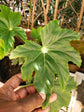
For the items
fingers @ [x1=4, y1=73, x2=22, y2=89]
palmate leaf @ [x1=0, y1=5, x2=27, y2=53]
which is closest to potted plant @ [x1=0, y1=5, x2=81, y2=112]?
palmate leaf @ [x1=0, y1=5, x2=27, y2=53]

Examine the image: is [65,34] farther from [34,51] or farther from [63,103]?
[63,103]

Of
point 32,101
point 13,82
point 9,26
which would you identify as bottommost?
point 32,101

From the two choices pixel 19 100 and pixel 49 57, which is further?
pixel 49 57

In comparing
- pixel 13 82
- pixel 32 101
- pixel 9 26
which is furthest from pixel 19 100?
pixel 9 26

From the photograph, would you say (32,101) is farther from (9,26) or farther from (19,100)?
(9,26)

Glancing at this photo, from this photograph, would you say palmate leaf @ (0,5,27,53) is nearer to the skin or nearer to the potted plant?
the potted plant

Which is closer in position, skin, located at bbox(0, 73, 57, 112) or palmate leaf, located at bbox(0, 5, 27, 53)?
skin, located at bbox(0, 73, 57, 112)

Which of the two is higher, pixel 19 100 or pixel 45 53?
pixel 45 53

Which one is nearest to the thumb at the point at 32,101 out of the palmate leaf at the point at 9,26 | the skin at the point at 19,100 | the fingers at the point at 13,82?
the skin at the point at 19,100
